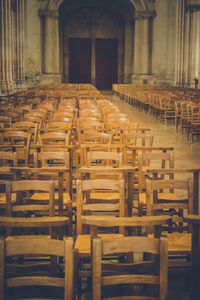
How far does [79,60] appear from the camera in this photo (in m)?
42.1

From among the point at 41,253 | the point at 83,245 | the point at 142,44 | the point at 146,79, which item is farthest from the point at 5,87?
the point at 41,253

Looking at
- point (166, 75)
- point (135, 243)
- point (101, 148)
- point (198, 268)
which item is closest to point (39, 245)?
point (135, 243)

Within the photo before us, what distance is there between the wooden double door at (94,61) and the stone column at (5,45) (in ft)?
60.2

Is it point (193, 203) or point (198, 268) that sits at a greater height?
point (193, 203)

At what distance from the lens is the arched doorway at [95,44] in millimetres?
40219

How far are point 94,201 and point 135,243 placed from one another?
221 cm

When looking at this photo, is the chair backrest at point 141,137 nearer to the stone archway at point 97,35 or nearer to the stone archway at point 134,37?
the stone archway at point 134,37

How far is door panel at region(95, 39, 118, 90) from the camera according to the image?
4197 cm

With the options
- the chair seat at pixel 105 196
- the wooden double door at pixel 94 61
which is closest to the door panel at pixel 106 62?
the wooden double door at pixel 94 61

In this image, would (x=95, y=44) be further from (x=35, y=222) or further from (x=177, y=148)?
(x=35, y=222)

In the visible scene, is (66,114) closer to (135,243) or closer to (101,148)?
(101,148)

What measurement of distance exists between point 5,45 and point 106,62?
2044 cm

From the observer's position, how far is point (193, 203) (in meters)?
3.77

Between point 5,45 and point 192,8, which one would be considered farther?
point 192,8
